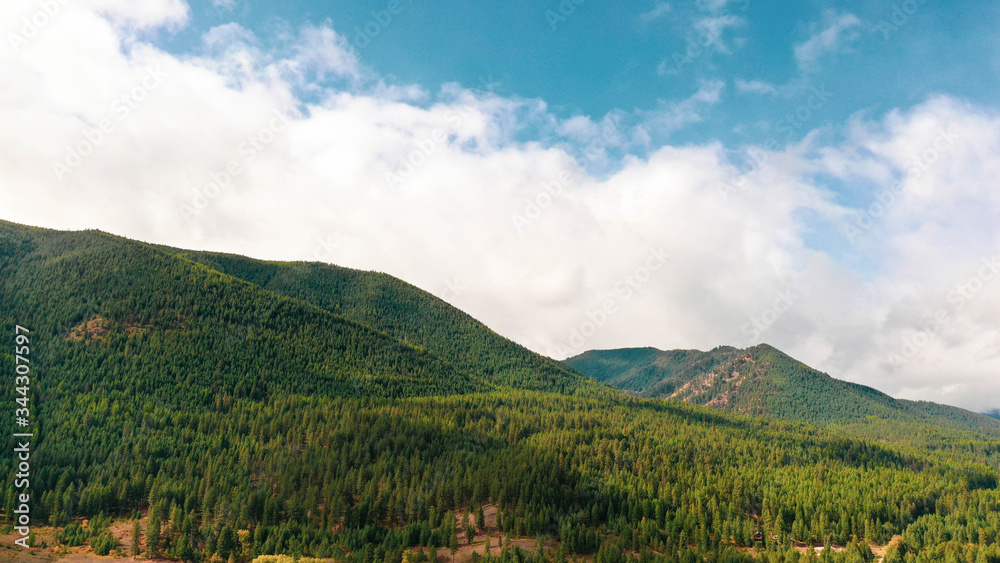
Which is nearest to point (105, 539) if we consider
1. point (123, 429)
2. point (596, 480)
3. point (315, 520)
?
point (315, 520)

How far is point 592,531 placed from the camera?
15775 centimetres

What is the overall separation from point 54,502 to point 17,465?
30989 mm

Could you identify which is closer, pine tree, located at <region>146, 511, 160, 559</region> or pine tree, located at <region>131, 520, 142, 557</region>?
pine tree, located at <region>131, 520, 142, 557</region>

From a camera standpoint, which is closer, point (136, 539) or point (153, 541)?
point (153, 541)

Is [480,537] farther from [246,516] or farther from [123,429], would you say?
[123,429]

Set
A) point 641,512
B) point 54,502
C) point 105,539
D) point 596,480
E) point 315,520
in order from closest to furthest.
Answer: point 105,539 < point 54,502 < point 315,520 < point 641,512 < point 596,480

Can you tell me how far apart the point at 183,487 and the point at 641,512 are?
147249 millimetres

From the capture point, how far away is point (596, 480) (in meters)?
190

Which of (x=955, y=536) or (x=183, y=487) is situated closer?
(x=183, y=487)

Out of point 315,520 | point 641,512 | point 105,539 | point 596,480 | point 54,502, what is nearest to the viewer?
point 105,539

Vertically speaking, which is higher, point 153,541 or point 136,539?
point 153,541

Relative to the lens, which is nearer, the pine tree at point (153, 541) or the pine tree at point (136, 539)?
the pine tree at point (136, 539)

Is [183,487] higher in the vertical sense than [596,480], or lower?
lower

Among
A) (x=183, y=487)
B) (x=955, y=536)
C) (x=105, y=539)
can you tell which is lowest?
(x=105, y=539)
